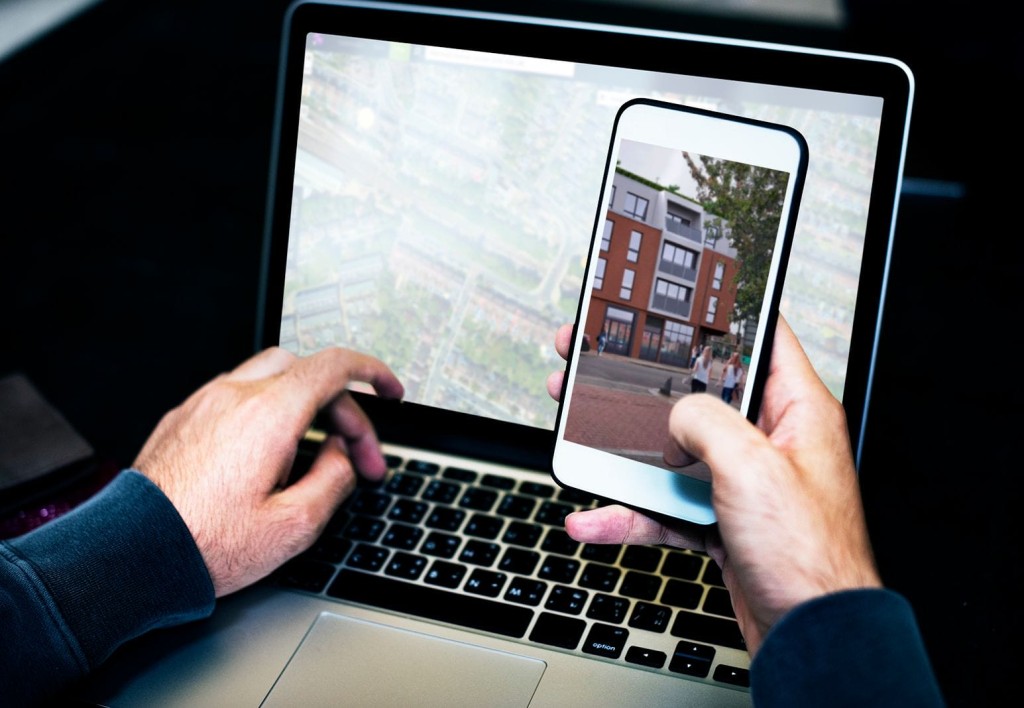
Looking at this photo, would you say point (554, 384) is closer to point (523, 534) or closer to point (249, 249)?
point (523, 534)

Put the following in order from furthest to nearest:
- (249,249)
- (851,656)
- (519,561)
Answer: (249,249)
(519,561)
(851,656)

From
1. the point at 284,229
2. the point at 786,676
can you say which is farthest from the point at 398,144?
the point at 786,676

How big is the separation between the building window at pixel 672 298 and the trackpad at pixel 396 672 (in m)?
0.25

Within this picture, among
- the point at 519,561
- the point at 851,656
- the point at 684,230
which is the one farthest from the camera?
the point at 519,561

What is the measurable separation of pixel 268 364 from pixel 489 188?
0.23m

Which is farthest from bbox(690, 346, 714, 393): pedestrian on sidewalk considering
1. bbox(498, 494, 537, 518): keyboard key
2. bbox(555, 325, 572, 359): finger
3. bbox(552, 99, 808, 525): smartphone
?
bbox(498, 494, 537, 518): keyboard key

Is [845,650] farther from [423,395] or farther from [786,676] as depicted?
[423,395]

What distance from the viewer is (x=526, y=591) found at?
593 millimetres

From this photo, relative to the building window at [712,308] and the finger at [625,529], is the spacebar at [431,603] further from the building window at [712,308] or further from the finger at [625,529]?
the building window at [712,308]

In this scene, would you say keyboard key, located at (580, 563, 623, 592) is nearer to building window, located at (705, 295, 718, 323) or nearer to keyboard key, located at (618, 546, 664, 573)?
keyboard key, located at (618, 546, 664, 573)

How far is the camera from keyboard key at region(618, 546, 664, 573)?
0.60 metres

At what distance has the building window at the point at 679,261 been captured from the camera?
0.51 metres

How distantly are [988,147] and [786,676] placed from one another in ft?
1.83

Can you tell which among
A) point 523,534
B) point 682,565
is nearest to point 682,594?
point 682,565
